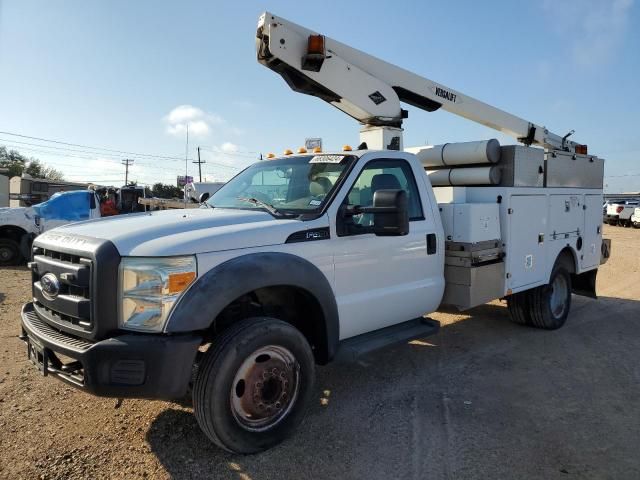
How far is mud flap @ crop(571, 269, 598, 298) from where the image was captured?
7180mm

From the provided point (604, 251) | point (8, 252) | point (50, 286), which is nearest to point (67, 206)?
point (8, 252)

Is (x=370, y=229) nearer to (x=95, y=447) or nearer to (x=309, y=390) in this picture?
(x=309, y=390)

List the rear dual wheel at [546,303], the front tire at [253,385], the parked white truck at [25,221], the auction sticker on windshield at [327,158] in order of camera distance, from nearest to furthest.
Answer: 1. the front tire at [253,385]
2. the auction sticker on windshield at [327,158]
3. the rear dual wheel at [546,303]
4. the parked white truck at [25,221]

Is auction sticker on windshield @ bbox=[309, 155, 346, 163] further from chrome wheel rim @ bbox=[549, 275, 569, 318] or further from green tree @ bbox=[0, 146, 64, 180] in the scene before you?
green tree @ bbox=[0, 146, 64, 180]

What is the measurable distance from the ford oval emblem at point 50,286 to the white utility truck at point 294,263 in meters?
0.01

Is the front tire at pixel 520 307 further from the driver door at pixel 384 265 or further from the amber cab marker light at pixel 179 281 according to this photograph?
the amber cab marker light at pixel 179 281


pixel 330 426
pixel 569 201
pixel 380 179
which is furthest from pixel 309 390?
pixel 569 201

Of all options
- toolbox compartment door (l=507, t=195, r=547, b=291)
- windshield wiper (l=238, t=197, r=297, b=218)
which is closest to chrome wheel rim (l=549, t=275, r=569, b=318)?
toolbox compartment door (l=507, t=195, r=547, b=291)

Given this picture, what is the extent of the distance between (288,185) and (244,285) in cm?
134

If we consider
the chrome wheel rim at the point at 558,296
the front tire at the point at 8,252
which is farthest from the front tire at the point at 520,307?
the front tire at the point at 8,252

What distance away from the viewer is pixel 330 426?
3.62 meters

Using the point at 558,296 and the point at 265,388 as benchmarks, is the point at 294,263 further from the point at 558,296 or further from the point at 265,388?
the point at 558,296

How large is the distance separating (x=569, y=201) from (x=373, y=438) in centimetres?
445

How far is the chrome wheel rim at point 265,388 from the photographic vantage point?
3133mm
